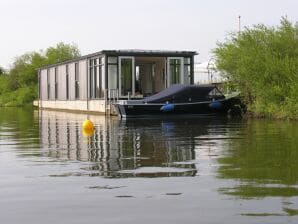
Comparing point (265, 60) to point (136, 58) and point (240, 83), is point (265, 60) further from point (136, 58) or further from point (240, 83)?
point (136, 58)

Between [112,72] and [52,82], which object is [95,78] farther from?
[52,82]

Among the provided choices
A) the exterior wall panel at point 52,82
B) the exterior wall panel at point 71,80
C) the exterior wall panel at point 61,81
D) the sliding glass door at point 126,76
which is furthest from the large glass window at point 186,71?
the exterior wall panel at point 52,82

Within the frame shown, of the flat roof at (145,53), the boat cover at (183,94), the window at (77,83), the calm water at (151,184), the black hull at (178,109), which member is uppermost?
the flat roof at (145,53)

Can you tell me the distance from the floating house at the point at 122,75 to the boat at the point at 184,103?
5.22m

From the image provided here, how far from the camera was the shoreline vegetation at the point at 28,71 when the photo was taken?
98062 millimetres

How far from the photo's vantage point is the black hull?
38.6 m

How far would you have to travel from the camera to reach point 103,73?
46250 mm

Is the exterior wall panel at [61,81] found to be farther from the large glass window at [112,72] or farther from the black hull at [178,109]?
the black hull at [178,109]

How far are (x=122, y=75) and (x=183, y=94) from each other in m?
7.74

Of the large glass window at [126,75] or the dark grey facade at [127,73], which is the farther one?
the large glass window at [126,75]

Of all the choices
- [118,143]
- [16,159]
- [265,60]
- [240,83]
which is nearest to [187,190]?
[16,159]

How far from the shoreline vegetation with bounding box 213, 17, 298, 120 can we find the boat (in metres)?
1.45

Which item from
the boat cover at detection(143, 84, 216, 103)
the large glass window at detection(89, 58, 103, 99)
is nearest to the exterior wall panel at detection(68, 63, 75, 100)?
the large glass window at detection(89, 58, 103, 99)

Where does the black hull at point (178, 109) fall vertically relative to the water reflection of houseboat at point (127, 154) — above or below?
above
